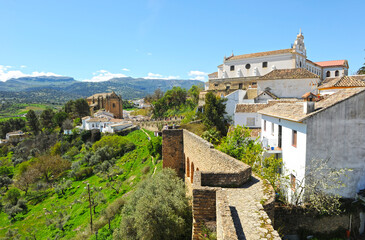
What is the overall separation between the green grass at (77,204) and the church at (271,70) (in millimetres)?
16073

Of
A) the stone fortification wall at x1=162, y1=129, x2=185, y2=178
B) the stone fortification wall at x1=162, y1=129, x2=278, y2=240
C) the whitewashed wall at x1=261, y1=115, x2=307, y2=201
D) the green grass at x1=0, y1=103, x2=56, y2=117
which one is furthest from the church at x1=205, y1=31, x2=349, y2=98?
the green grass at x1=0, y1=103, x2=56, y2=117

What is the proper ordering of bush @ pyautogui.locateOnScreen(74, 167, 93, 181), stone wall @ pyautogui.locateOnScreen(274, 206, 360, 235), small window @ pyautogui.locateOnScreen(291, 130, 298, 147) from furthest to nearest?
bush @ pyautogui.locateOnScreen(74, 167, 93, 181) < small window @ pyautogui.locateOnScreen(291, 130, 298, 147) < stone wall @ pyautogui.locateOnScreen(274, 206, 360, 235)

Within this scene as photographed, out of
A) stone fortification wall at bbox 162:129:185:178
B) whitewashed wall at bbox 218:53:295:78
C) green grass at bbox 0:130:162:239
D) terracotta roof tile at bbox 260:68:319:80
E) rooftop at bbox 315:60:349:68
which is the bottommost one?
green grass at bbox 0:130:162:239

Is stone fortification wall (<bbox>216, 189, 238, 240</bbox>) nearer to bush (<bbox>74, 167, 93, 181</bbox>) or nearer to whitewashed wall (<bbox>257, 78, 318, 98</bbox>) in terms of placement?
whitewashed wall (<bbox>257, 78, 318, 98</bbox>)

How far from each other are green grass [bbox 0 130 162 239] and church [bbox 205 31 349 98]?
52.7 feet

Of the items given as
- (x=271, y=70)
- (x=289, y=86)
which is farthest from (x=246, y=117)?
(x=271, y=70)

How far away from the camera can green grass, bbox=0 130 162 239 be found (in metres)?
21.0

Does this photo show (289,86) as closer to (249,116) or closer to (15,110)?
(249,116)

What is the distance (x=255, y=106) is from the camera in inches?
843

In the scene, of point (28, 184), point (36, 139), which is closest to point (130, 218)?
point (28, 184)

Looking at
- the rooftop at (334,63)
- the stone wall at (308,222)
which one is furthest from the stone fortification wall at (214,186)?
the rooftop at (334,63)

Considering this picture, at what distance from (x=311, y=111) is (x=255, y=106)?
12.2 metres

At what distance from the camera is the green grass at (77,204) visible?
21.0 metres

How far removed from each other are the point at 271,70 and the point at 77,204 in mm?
34195
